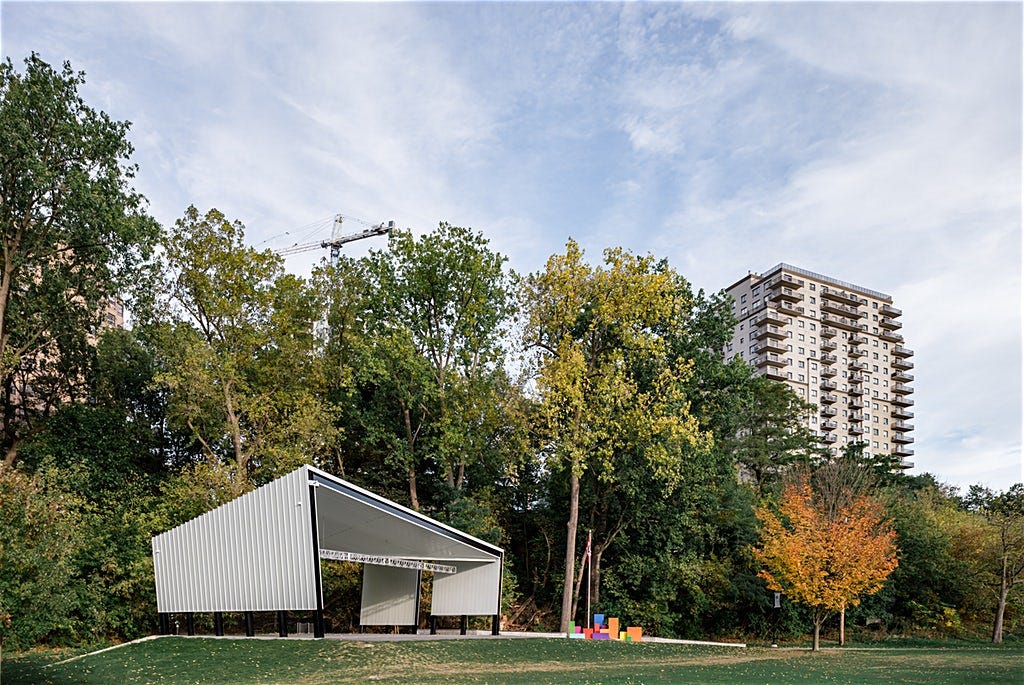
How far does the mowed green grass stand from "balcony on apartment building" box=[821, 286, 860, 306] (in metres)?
88.2

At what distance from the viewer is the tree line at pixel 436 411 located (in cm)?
2456

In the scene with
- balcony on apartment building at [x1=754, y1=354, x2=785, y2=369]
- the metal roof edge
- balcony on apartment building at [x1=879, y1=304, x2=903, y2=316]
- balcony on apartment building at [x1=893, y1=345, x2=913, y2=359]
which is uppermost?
balcony on apartment building at [x1=879, y1=304, x2=903, y2=316]

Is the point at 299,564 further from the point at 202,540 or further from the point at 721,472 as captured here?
the point at 721,472

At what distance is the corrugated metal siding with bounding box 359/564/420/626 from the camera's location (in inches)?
1012

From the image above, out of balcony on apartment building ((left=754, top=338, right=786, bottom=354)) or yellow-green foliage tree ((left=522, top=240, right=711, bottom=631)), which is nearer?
yellow-green foliage tree ((left=522, top=240, right=711, bottom=631))

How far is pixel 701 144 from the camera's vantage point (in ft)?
75.5

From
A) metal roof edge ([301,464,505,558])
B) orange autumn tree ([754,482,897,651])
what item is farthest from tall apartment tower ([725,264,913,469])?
metal roof edge ([301,464,505,558])

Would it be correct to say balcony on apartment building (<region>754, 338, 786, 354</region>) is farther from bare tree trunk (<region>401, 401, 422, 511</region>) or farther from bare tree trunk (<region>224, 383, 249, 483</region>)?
bare tree trunk (<region>224, 383, 249, 483</region>)

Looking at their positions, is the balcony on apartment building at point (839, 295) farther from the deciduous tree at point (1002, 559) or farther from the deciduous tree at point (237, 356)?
the deciduous tree at point (237, 356)

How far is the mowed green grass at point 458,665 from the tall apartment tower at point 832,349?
3175 inches

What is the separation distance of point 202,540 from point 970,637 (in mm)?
28353

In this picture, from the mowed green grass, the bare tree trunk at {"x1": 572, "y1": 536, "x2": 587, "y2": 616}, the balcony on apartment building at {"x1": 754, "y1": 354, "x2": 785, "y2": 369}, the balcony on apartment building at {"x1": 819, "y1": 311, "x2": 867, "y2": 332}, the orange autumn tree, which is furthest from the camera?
the balcony on apartment building at {"x1": 819, "y1": 311, "x2": 867, "y2": 332}

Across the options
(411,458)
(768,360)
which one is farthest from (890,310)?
(411,458)

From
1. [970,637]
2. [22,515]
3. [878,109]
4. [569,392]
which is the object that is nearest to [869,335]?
[970,637]
